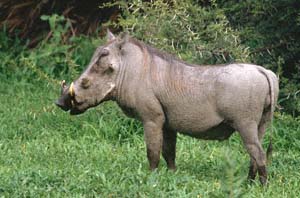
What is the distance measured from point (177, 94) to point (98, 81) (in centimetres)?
54

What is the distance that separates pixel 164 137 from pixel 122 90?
0.51 meters

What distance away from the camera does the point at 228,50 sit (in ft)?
23.5

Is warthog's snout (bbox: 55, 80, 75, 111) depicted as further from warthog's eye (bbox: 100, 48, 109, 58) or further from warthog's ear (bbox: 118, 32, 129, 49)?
warthog's ear (bbox: 118, 32, 129, 49)

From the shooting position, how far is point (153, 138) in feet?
18.4

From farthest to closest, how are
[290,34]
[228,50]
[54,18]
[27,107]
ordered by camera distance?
[54,18] → [27,107] → [290,34] → [228,50]

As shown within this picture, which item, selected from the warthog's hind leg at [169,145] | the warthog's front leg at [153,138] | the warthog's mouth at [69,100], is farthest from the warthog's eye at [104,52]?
the warthog's hind leg at [169,145]

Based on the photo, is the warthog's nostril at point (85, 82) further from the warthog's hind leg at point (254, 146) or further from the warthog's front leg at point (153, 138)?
the warthog's hind leg at point (254, 146)

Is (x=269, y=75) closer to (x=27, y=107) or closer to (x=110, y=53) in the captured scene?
(x=110, y=53)

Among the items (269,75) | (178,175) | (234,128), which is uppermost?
(269,75)

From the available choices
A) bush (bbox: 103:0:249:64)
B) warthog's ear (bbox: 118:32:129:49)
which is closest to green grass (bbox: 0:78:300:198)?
bush (bbox: 103:0:249:64)

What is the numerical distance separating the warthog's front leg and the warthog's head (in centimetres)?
34

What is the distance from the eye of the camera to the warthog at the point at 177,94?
541 cm

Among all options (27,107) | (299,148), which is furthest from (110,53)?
(27,107)

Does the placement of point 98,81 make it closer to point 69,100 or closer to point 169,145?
point 69,100
